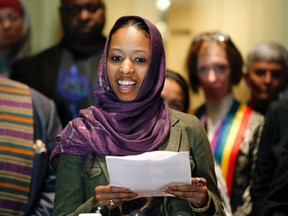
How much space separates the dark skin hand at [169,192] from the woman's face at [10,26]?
1854mm

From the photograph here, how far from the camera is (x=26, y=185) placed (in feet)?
8.04

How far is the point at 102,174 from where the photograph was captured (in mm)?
1892

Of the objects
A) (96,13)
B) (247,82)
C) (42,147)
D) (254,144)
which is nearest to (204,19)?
(247,82)

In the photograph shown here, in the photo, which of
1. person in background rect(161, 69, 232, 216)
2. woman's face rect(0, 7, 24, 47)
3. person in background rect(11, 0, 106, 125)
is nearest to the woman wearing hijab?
person in background rect(161, 69, 232, 216)

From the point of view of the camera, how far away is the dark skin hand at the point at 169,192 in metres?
1.79

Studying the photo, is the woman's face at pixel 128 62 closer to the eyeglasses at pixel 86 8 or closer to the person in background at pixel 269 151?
the person in background at pixel 269 151

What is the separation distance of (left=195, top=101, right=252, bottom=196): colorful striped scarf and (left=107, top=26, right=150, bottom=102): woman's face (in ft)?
3.88

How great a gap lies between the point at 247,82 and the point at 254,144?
678 millimetres

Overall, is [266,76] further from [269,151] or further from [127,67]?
[127,67]

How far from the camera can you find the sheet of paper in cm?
173

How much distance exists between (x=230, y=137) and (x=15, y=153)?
1.14m

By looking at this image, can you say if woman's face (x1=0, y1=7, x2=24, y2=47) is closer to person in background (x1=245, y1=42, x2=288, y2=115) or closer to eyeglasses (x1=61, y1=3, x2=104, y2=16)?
eyeglasses (x1=61, y1=3, x2=104, y2=16)

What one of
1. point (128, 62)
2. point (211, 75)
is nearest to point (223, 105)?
point (211, 75)

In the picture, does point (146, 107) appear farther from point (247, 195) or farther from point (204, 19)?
point (204, 19)
